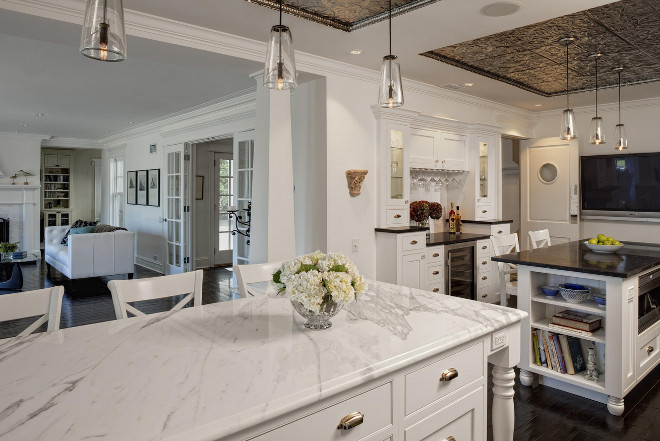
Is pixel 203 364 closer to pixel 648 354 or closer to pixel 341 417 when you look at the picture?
pixel 341 417

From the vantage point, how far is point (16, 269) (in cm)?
540

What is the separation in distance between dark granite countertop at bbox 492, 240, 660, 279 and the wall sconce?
5.08ft

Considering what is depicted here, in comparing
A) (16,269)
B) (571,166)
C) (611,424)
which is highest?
(571,166)

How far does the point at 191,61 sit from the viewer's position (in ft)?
12.4

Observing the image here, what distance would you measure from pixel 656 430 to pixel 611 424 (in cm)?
22

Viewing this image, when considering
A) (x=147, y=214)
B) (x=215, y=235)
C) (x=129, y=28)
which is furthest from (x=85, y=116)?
(x=129, y=28)

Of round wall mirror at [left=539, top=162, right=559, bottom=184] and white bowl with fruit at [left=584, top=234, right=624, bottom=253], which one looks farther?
round wall mirror at [left=539, top=162, right=559, bottom=184]

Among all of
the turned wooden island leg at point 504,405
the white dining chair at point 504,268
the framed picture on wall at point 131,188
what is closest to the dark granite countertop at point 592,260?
the white dining chair at point 504,268

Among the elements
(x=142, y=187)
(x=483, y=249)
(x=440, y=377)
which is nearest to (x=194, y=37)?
(x=440, y=377)

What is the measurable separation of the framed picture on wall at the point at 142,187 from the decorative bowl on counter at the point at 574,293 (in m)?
7.59

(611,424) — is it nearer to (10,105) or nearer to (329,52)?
(329,52)

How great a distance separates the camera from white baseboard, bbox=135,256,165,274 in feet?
26.9

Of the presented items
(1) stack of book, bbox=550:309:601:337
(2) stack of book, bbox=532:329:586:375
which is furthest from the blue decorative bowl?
(2) stack of book, bbox=532:329:586:375

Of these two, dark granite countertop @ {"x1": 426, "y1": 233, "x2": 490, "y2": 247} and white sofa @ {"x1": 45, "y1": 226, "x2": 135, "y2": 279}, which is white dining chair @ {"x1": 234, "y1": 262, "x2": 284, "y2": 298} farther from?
white sofa @ {"x1": 45, "y1": 226, "x2": 135, "y2": 279}
